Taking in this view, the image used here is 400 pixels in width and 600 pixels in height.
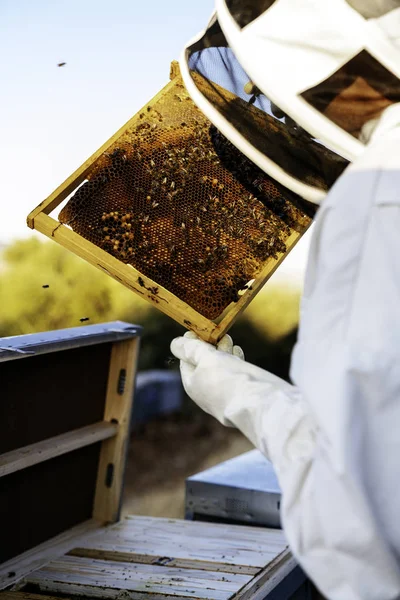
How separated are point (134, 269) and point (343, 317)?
0.91 m

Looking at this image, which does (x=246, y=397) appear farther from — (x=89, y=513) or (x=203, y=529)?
(x=89, y=513)

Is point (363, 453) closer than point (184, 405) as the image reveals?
Yes

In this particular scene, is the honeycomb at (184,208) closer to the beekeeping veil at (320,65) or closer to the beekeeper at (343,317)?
the beekeeping veil at (320,65)

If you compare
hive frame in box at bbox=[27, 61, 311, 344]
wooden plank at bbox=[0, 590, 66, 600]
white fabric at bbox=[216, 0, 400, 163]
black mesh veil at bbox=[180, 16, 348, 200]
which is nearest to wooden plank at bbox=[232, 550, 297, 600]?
wooden plank at bbox=[0, 590, 66, 600]

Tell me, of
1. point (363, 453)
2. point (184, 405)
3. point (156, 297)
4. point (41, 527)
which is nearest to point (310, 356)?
point (363, 453)

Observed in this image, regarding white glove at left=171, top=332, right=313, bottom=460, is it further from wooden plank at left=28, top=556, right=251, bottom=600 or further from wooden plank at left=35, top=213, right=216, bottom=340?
wooden plank at left=28, top=556, right=251, bottom=600

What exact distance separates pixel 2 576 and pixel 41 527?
0.37 metres

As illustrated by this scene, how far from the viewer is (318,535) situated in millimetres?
1093

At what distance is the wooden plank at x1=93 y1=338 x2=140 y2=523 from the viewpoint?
10.0 ft

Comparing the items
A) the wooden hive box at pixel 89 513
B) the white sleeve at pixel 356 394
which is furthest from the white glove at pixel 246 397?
the wooden hive box at pixel 89 513

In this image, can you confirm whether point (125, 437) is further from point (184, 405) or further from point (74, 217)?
point (184, 405)

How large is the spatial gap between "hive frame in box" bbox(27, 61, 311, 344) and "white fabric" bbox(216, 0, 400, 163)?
2.01ft

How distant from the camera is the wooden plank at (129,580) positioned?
2195 millimetres

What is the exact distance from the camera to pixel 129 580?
90.5 inches
